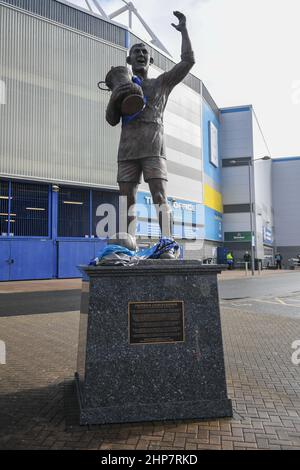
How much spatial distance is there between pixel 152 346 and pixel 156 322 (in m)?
0.22

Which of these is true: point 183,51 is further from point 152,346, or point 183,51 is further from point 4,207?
point 4,207

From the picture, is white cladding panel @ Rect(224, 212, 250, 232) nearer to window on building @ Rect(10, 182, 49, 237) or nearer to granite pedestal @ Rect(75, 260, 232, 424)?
window on building @ Rect(10, 182, 49, 237)

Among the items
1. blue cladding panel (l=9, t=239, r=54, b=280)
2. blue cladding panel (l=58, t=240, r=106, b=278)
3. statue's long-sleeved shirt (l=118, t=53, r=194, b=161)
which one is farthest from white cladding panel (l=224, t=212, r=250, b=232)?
statue's long-sleeved shirt (l=118, t=53, r=194, b=161)

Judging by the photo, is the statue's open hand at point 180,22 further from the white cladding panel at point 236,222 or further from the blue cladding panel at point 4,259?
the white cladding panel at point 236,222

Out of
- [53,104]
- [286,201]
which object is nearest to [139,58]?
[53,104]

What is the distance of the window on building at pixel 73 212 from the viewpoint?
78.1 feet

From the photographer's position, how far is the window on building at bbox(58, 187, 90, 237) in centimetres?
2380

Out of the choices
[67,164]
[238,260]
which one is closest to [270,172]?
[238,260]

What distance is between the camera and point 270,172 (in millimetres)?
63688

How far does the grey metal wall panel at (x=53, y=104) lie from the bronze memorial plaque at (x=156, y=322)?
1909 centimetres

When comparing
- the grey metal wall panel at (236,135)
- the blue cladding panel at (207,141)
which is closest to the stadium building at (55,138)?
the blue cladding panel at (207,141)

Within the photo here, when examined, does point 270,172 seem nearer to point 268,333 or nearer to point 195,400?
point 268,333

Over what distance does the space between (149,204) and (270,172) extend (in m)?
40.3

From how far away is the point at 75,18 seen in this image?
2394 cm
